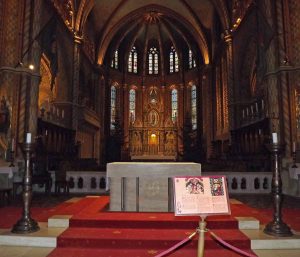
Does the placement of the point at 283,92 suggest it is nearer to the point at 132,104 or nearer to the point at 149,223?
the point at 149,223

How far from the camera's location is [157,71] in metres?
32.0

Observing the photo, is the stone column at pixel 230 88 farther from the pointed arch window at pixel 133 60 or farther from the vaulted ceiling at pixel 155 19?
the pointed arch window at pixel 133 60

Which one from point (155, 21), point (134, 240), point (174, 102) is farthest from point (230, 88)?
point (134, 240)

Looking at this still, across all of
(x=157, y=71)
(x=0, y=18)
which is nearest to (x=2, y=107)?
(x=0, y=18)

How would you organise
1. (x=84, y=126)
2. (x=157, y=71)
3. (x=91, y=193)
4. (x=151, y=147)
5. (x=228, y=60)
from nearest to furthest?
(x=91, y=193), (x=228, y=60), (x=84, y=126), (x=151, y=147), (x=157, y=71)

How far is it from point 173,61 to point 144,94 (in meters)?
4.61

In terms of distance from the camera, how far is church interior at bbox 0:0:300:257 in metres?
10.5

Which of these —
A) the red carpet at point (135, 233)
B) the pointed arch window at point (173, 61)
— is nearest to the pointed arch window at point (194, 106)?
the pointed arch window at point (173, 61)

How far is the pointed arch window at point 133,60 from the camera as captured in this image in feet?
103

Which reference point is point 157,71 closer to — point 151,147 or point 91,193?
point 151,147

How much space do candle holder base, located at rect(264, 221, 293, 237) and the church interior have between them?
23 cm

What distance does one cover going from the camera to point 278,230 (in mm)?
4742

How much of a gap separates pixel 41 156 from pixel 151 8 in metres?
19.4

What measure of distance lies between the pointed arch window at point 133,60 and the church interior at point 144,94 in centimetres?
10
